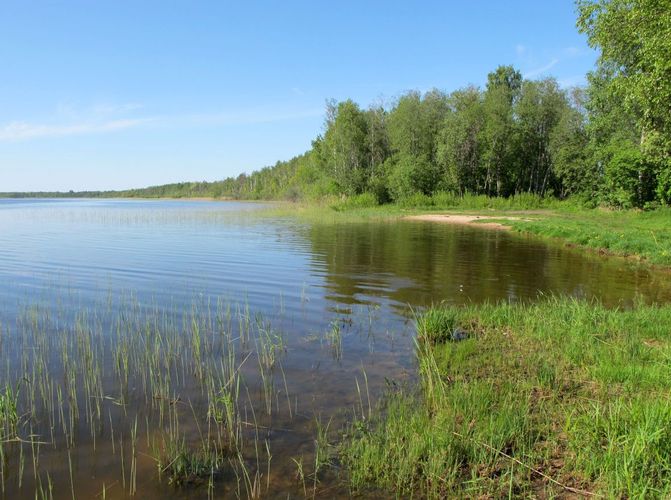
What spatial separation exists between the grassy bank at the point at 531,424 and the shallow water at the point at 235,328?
2.32ft

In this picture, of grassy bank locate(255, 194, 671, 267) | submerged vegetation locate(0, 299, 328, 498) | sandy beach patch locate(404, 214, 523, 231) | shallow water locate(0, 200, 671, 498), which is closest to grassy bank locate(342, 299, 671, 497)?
shallow water locate(0, 200, 671, 498)

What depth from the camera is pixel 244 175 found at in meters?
190

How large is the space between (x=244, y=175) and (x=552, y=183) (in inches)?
5682

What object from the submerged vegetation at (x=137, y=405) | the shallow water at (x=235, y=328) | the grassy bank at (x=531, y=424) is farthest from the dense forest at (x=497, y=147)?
the submerged vegetation at (x=137, y=405)

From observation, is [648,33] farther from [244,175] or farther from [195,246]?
[244,175]

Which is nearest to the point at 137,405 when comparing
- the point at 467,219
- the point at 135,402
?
the point at 135,402

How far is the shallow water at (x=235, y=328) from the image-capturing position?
5.30 m

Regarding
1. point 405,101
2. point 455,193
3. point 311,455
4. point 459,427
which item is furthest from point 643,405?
point 405,101

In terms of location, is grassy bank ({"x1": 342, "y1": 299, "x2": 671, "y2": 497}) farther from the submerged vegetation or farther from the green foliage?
the green foliage

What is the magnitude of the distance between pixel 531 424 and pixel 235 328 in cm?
660

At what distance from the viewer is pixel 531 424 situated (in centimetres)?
537

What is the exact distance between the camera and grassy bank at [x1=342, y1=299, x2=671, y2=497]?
4355 mm

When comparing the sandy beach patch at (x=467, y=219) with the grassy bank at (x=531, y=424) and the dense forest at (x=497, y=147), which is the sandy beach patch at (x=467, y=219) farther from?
the grassy bank at (x=531, y=424)

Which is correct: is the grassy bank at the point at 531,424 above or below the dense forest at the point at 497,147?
below
